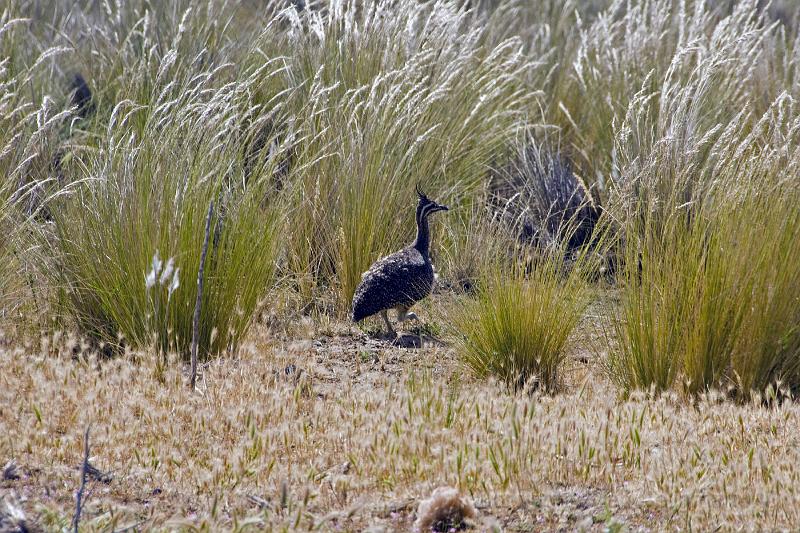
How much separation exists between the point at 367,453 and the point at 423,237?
2811mm

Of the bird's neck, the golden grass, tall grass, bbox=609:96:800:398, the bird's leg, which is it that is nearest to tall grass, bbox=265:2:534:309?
the bird's neck

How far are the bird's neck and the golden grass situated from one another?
163cm

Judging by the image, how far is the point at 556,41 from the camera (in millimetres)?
11055

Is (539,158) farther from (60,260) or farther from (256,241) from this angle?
(60,260)

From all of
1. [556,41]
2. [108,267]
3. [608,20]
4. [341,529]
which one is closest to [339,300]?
[108,267]

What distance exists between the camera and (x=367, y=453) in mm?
4090

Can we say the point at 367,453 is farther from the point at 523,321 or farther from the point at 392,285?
the point at 392,285

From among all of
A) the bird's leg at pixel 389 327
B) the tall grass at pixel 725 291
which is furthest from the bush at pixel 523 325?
the bird's leg at pixel 389 327

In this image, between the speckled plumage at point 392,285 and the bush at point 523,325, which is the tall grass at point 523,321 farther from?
the speckled plumage at point 392,285

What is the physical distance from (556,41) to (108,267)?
677 centimetres

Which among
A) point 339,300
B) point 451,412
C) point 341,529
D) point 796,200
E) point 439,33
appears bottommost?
point 341,529

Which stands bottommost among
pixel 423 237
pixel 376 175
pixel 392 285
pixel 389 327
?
pixel 389 327

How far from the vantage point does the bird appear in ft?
20.3

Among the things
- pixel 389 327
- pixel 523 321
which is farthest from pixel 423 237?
pixel 523 321
